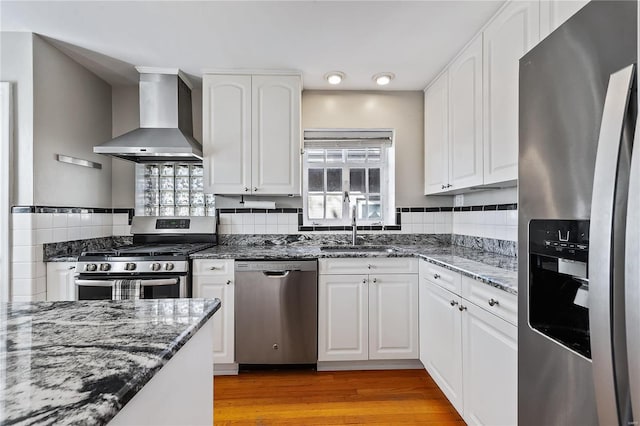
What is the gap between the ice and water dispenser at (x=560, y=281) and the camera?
867 mm

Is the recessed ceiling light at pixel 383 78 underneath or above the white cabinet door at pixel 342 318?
above

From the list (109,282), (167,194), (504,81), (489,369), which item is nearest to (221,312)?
(109,282)

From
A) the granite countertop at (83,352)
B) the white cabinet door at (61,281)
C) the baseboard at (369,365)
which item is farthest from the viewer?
the baseboard at (369,365)

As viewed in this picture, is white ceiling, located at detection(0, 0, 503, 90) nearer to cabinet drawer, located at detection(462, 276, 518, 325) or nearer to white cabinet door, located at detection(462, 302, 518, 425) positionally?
cabinet drawer, located at detection(462, 276, 518, 325)

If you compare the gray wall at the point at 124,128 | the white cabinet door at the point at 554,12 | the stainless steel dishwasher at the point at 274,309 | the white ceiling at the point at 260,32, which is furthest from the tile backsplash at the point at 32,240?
the white cabinet door at the point at 554,12

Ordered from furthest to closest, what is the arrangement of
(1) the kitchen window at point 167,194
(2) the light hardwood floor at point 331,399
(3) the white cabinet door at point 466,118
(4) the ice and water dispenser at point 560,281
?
(1) the kitchen window at point 167,194
(3) the white cabinet door at point 466,118
(2) the light hardwood floor at point 331,399
(4) the ice and water dispenser at point 560,281

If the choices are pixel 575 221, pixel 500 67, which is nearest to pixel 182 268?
pixel 575 221

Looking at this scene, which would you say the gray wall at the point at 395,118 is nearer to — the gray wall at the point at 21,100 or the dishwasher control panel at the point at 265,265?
the dishwasher control panel at the point at 265,265

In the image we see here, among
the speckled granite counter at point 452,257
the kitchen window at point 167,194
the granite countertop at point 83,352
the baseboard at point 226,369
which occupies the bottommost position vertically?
the baseboard at point 226,369

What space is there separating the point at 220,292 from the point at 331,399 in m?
1.07

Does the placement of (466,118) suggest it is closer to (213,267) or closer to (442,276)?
(442,276)

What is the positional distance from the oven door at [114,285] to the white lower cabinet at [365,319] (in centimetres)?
108

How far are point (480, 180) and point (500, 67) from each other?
0.65 metres

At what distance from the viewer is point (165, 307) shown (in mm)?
987
